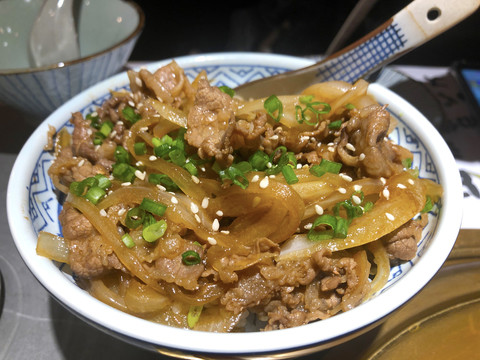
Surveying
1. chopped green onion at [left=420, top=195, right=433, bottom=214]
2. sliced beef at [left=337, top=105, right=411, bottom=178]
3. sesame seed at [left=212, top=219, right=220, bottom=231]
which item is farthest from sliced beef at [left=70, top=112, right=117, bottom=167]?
chopped green onion at [left=420, top=195, right=433, bottom=214]

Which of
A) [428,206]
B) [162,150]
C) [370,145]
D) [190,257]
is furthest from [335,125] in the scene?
[190,257]

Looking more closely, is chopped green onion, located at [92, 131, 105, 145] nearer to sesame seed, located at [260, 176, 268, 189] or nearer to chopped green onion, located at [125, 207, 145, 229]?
chopped green onion, located at [125, 207, 145, 229]

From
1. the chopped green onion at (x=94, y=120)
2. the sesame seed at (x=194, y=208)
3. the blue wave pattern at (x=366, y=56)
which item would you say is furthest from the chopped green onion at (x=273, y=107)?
the chopped green onion at (x=94, y=120)

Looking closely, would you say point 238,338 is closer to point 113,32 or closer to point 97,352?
point 97,352

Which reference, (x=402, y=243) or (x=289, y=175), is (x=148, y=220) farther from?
(x=402, y=243)

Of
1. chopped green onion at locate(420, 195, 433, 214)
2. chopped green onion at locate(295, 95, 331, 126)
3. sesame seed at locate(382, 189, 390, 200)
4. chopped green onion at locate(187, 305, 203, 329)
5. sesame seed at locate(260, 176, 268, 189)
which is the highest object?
chopped green onion at locate(295, 95, 331, 126)
